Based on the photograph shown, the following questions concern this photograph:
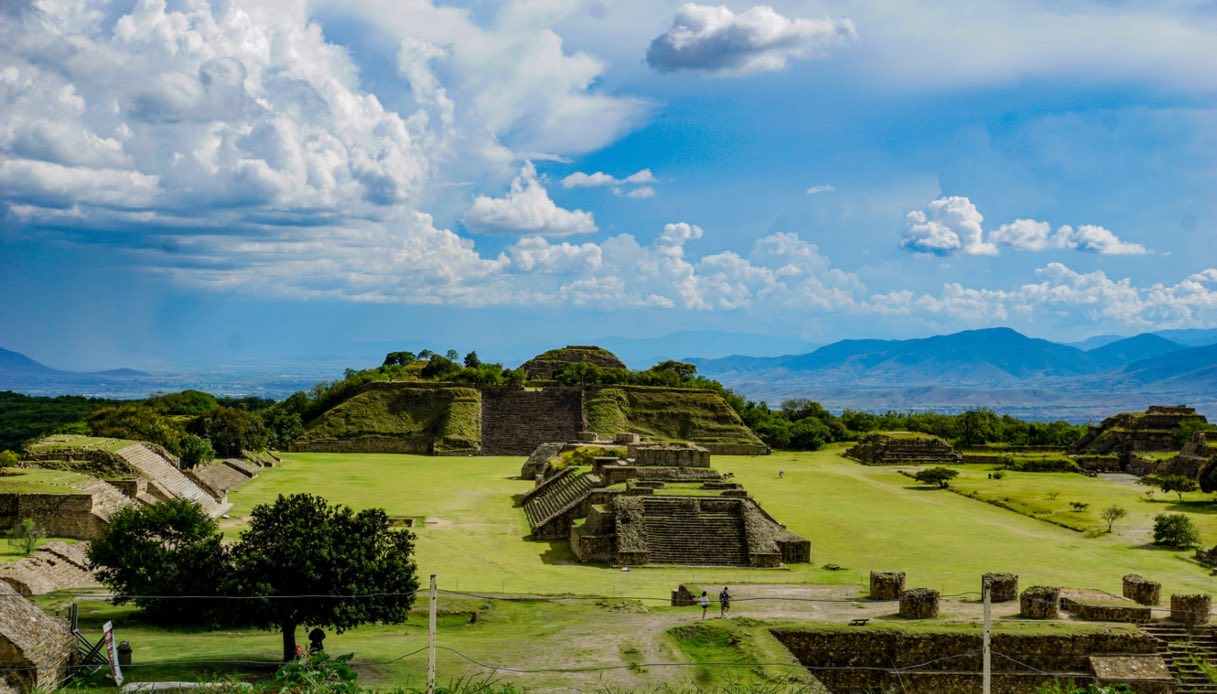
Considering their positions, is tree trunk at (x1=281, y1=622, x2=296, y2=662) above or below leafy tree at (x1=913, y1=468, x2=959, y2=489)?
below

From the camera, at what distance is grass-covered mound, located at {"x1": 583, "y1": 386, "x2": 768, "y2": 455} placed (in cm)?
8294

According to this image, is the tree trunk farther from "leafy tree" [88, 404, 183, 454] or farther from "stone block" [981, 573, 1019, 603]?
"leafy tree" [88, 404, 183, 454]

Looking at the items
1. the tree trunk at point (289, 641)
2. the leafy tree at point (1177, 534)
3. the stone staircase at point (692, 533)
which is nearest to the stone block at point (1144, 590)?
the stone staircase at point (692, 533)

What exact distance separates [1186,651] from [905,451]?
54756 mm

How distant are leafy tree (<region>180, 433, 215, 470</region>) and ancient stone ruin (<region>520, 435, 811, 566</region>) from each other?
65.2 ft

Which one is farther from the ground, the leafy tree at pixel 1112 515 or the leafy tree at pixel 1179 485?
the leafy tree at pixel 1179 485

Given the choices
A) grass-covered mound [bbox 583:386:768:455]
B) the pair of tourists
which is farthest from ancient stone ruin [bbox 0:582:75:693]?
grass-covered mound [bbox 583:386:768:455]

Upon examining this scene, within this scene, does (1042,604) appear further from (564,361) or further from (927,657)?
(564,361)

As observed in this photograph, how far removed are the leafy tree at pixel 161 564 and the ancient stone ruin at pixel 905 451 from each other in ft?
195

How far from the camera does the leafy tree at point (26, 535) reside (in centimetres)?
3022

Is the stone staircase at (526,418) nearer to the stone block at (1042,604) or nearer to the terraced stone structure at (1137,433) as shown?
the terraced stone structure at (1137,433)

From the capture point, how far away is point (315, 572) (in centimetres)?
2105

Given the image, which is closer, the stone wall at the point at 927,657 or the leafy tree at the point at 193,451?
the stone wall at the point at 927,657

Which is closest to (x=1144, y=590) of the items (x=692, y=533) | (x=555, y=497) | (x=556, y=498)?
(x=692, y=533)
